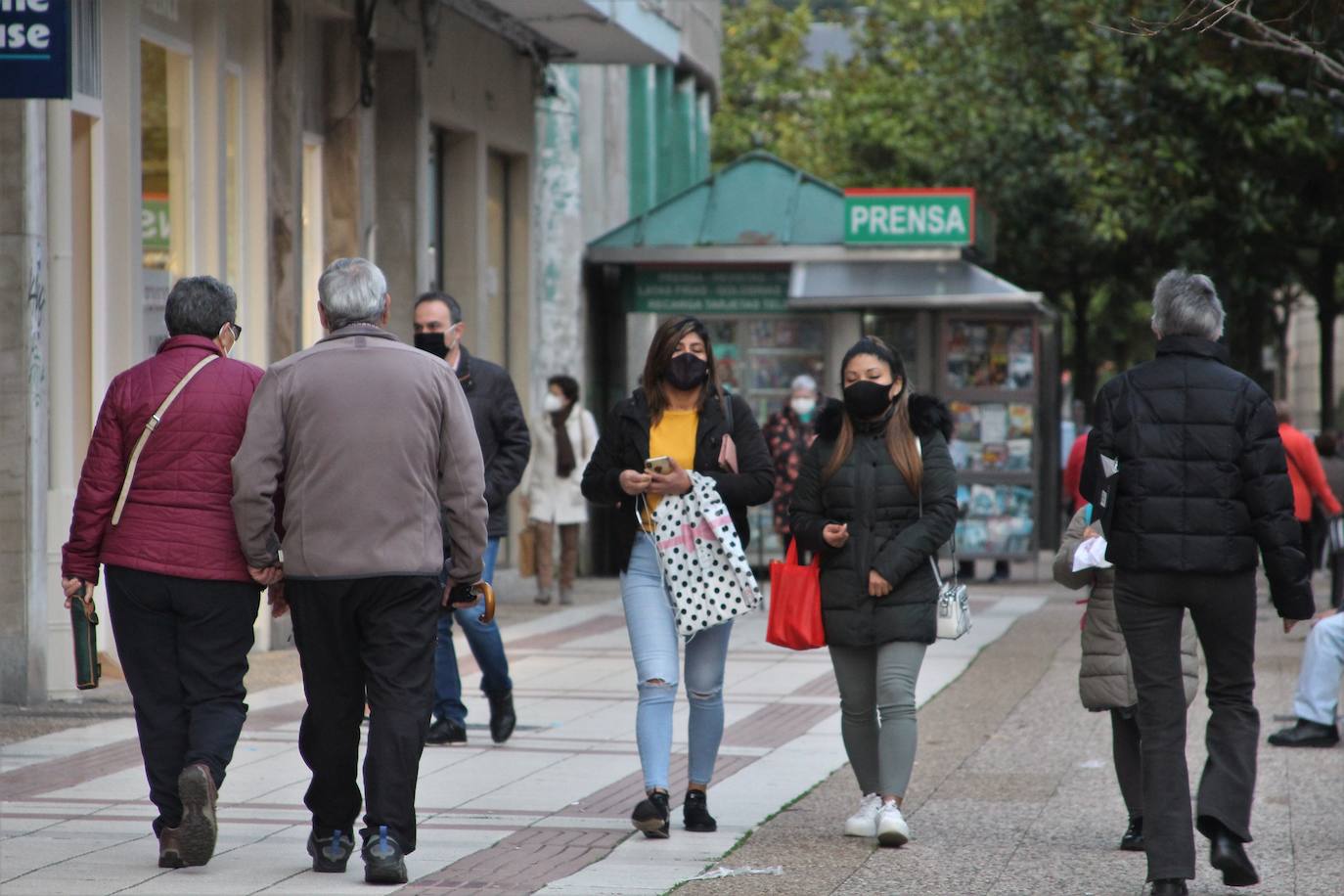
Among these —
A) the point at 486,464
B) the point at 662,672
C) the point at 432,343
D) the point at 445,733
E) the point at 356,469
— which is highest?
the point at 432,343

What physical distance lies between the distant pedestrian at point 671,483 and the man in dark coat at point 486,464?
115 centimetres

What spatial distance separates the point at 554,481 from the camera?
18.0 meters

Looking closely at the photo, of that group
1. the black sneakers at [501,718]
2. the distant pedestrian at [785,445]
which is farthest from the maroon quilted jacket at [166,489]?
the distant pedestrian at [785,445]

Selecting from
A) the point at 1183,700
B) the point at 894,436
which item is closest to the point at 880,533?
the point at 894,436

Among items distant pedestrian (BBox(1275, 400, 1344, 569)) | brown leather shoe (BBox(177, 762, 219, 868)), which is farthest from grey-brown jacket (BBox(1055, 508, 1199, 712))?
distant pedestrian (BBox(1275, 400, 1344, 569))

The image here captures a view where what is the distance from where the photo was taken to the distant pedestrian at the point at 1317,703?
401 inches

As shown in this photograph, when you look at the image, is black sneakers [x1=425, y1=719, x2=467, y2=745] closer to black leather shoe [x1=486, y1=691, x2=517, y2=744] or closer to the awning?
black leather shoe [x1=486, y1=691, x2=517, y2=744]

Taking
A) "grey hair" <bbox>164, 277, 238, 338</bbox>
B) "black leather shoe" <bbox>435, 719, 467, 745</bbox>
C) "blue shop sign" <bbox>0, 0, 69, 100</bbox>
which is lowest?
"black leather shoe" <bbox>435, 719, 467, 745</bbox>

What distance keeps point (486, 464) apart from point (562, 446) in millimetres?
8806

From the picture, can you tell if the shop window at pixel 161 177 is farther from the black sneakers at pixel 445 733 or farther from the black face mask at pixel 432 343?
the black face mask at pixel 432 343

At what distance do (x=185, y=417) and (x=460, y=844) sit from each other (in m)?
1.67

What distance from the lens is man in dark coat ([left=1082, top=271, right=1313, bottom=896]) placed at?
645cm

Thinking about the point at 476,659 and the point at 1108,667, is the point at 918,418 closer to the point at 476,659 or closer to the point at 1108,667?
the point at 1108,667

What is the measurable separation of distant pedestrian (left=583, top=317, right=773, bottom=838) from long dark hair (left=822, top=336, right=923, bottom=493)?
286 millimetres
